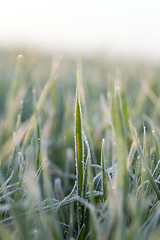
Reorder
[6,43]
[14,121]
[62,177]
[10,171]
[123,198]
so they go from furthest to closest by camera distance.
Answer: [6,43]
[14,121]
[62,177]
[10,171]
[123,198]

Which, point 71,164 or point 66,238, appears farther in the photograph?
point 71,164

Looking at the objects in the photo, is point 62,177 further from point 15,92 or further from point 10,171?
point 15,92

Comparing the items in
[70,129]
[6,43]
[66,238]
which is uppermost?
[6,43]

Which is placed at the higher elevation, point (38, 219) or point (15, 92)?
point (15, 92)

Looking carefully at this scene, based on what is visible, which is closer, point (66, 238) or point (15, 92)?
point (66, 238)

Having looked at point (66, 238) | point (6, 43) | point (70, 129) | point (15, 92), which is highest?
point (6, 43)

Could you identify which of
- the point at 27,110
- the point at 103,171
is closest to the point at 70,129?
the point at 27,110

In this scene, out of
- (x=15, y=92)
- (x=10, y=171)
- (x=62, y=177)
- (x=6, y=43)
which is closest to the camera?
(x=10, y=171)

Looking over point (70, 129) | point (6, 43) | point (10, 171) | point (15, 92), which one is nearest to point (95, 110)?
point (70, 129)

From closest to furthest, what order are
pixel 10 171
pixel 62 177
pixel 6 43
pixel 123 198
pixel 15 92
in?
pixel 123 198
pixel 10 171
pixel 62 177
pixel 15 92
pixel 6 43

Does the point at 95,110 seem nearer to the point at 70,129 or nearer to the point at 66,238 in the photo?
the point at 70,129
